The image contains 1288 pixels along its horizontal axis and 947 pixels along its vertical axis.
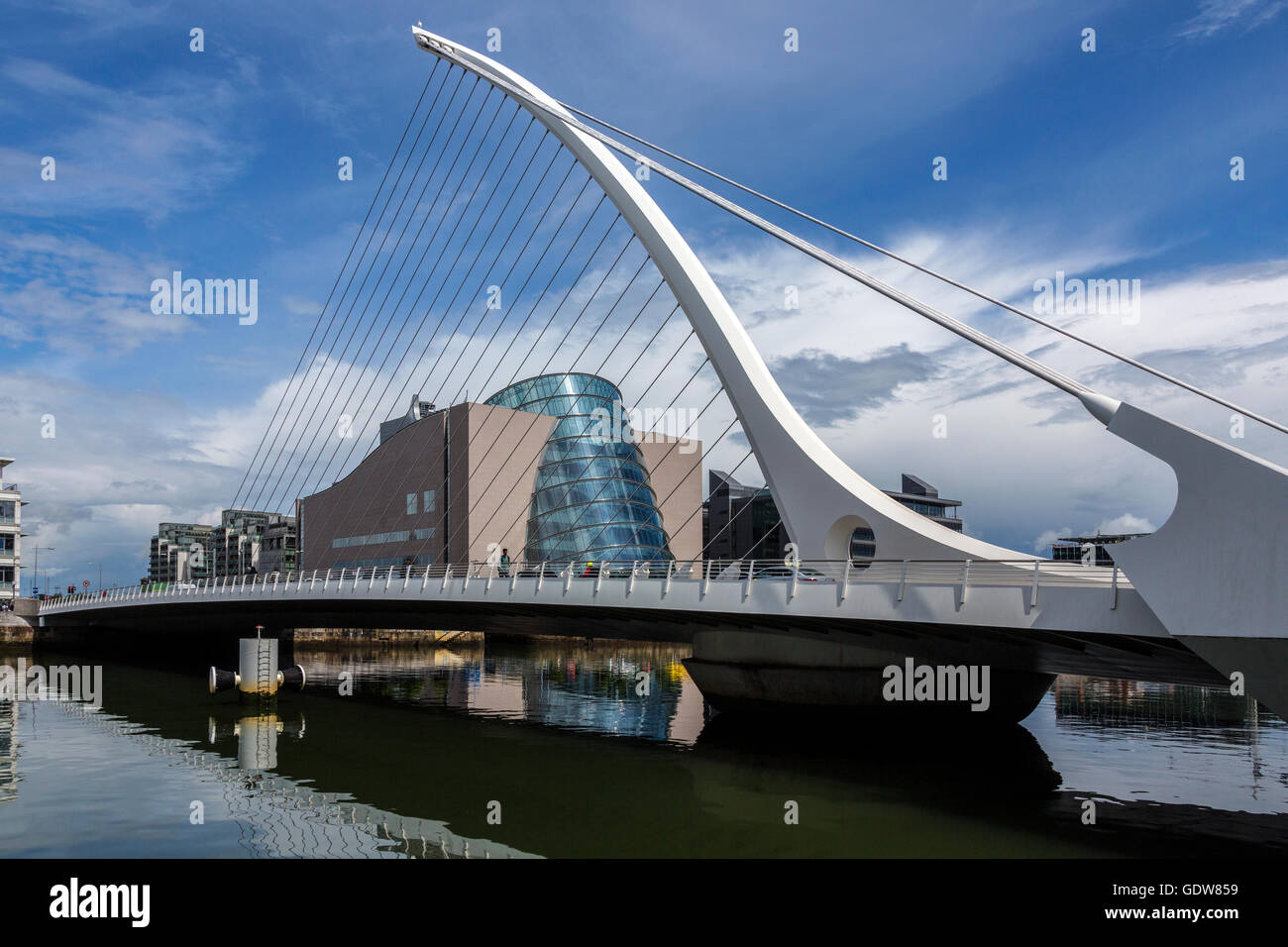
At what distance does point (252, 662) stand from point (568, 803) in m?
19.8

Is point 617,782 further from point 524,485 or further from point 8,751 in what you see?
point 524,485

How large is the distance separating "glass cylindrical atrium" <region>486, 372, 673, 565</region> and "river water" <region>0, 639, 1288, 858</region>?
30.3 metres

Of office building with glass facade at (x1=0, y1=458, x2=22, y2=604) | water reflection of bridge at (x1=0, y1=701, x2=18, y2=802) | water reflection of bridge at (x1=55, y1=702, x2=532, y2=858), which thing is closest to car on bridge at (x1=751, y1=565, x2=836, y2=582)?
water reflection of bridge at (x1=55, y1=702, x2=532, y2=858)

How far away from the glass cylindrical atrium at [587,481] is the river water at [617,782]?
1194 inches

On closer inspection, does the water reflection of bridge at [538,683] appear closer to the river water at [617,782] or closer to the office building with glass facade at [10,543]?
the river water at [617,782]

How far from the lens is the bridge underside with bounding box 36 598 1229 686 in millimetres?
16047

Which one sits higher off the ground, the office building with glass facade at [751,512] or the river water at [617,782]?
the office building with glass facade at [751,512]

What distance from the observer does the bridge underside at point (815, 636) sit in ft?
52.6

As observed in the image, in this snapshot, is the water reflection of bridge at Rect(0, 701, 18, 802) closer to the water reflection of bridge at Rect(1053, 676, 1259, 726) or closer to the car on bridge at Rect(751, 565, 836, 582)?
the car on bridge at Rect(751, 565, 836, 582)

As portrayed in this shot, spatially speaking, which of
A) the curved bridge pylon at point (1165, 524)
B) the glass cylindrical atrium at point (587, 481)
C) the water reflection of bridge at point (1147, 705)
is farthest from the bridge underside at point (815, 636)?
the glass cylindrical atrium at point (587, 481)

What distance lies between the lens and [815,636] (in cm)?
2138

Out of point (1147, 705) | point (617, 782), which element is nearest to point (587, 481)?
point (1147, 705)
